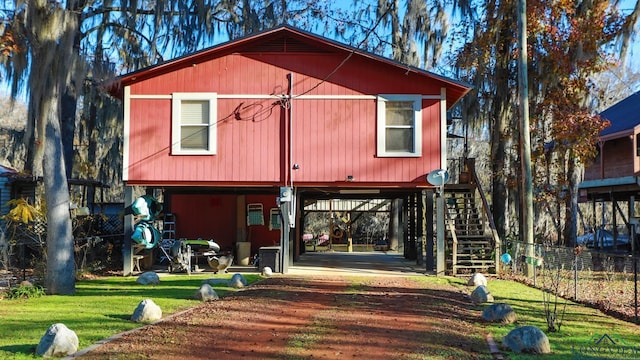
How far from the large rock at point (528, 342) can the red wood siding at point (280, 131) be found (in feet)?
30.7

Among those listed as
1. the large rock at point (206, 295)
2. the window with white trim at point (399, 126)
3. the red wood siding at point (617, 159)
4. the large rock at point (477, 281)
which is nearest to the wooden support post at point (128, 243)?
the large rock at point (206, 295)

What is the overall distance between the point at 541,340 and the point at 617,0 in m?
13.9

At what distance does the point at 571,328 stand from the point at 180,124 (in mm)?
10871

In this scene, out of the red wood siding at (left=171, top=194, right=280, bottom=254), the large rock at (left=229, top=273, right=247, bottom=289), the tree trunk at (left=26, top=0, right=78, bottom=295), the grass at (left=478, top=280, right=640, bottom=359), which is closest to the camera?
the grass at (left=478, top=280, right=640, bottom=359)

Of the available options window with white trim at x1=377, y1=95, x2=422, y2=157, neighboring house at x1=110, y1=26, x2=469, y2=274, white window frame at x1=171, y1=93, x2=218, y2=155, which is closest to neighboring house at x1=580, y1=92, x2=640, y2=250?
neighboring house at x1=110, y1=26, x2=469, y2=274

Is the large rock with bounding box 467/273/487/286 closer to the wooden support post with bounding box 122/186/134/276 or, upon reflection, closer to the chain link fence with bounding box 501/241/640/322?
the chain link fence with bounding box 501/241/640/322

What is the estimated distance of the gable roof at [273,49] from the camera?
1591cm

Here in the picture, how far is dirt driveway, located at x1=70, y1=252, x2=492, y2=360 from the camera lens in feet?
22.1

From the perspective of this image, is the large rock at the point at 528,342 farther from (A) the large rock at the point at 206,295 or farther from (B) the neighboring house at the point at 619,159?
(B) the neighboring house at the point at 619,159

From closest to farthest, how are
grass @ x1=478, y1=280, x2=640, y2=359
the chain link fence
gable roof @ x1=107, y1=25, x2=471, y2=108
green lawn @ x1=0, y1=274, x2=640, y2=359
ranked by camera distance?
1. grass @ x1=478, y1=280, x2=640, y2=359
2. green lawn @ x1=0, y1=274, x2=640, y2=359
3. the chain link fence
4. gable roof @ x1=107, y1=25, x2=471, y2=108

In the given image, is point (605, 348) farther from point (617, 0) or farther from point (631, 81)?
point (631, 81)

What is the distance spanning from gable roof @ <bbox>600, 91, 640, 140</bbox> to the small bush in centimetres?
1919

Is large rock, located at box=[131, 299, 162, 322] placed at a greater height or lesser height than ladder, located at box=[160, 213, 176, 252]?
lesser

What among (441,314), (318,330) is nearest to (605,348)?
(441,314)
